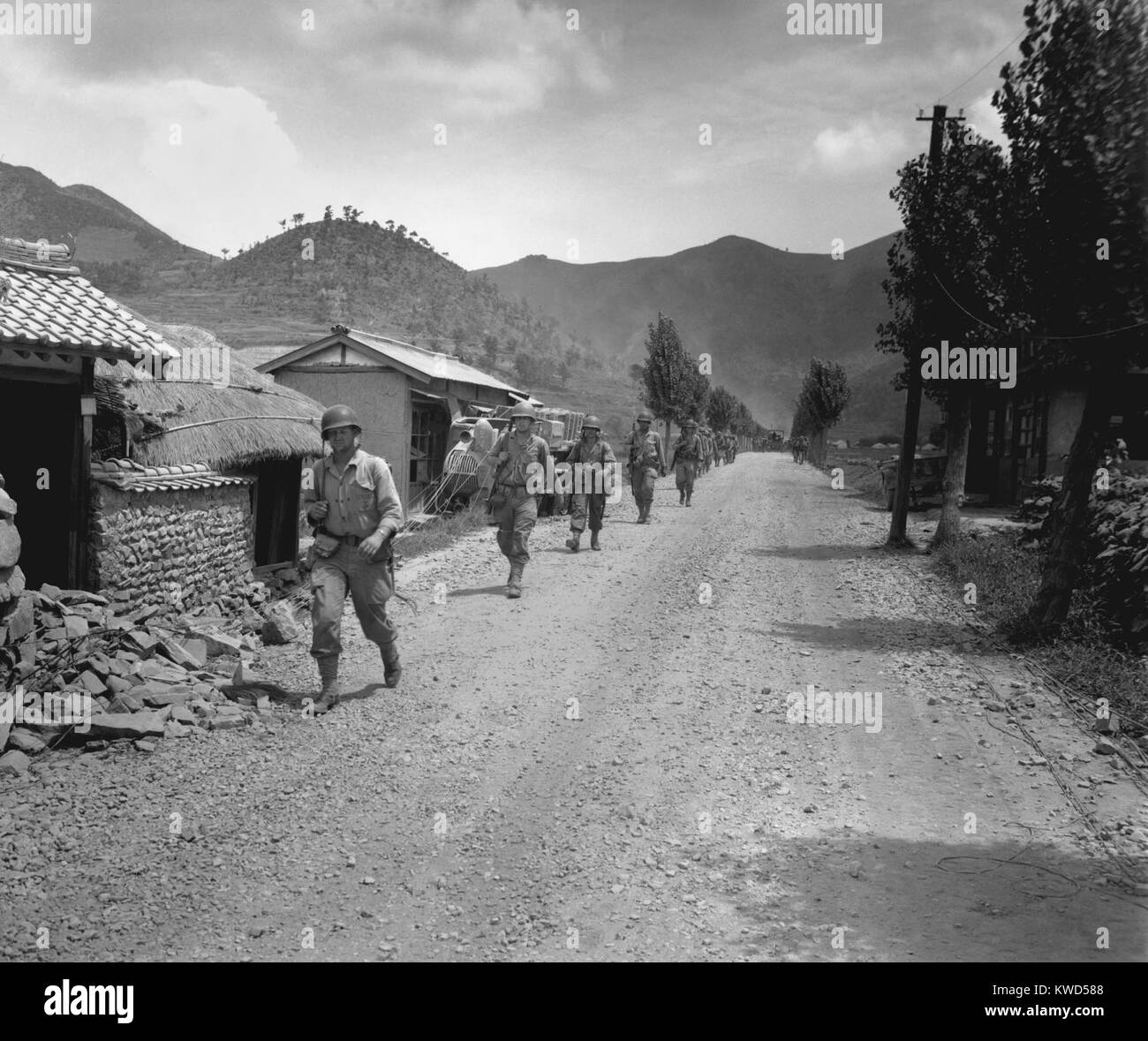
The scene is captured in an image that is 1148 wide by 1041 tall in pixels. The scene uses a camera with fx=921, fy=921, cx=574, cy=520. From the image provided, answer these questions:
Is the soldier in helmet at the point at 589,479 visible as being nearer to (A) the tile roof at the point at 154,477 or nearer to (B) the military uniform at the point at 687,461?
(A) the tile roof at the point at 154,477

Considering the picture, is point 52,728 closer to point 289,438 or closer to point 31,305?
point 31,305

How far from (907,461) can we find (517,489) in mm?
8257

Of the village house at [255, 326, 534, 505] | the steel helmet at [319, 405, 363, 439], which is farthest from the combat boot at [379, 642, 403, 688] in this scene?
the village house at [255, 326, 534, 505]

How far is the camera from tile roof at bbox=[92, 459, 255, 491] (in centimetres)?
823

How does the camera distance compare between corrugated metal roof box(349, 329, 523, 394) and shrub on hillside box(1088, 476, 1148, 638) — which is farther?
corrugated metal roof box(349, 329, 523, 394)

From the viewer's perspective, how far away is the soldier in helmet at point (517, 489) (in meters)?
10.5

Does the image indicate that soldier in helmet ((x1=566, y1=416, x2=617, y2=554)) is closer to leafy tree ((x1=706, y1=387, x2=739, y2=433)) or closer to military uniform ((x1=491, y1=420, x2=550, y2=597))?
military uniform ((x1=491, y1=420, x2=550, y2=597))

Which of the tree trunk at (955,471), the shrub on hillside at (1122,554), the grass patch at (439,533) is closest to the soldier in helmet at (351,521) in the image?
the grass patch at (439,533)

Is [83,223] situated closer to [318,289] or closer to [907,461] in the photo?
[318,289]

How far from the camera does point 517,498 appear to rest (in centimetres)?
1055

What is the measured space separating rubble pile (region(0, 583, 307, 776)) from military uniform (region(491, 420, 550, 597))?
3.22 m

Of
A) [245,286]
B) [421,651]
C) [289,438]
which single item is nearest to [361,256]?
[245,286]

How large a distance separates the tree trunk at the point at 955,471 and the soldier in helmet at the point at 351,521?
10482 millimetres

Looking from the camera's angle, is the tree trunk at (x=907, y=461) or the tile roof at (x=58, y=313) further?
the tree trunk at (x=907, y=461)
